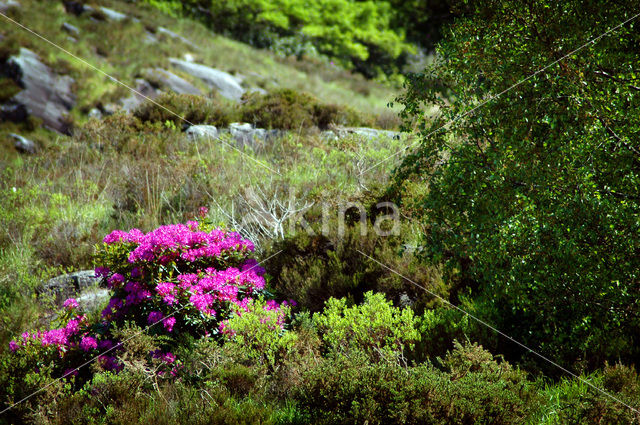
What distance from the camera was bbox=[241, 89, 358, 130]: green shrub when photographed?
1070 centimetres

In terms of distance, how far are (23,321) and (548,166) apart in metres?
5.05

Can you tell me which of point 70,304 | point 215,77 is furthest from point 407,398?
point 215,77

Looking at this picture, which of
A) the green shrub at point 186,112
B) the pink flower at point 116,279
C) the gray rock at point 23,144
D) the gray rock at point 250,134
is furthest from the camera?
the gray rock at point 23,144

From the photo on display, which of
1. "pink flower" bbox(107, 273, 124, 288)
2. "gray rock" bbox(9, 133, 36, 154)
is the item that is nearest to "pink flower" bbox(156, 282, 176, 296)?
"pink flower" bbox(107, 273, 124, 288)

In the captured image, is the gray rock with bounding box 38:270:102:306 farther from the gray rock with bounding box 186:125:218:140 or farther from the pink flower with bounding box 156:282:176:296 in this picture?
the gray rock with bounding box 186:125:218:140

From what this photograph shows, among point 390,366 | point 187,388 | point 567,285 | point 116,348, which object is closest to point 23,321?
point 116,348

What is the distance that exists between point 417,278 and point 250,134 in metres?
6.48

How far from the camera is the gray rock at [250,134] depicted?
379 inches

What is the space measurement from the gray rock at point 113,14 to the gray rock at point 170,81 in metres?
5.02

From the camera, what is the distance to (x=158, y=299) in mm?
4047

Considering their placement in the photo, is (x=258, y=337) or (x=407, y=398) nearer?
(x=407, y=398)

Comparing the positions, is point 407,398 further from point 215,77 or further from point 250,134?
point 215,77

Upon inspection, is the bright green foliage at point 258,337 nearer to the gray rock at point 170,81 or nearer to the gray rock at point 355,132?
the gray rock at point 355,132

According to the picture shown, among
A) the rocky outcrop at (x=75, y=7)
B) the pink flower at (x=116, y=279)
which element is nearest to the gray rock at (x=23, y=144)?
the pink flower at (x=116, y=279)
